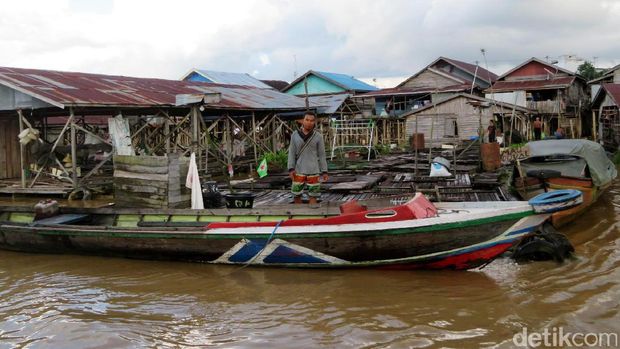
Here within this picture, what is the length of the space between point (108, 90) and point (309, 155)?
789cm

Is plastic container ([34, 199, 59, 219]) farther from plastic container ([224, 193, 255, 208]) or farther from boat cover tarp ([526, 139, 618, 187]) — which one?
boat cover tarp ([526, 139, 618, 187])

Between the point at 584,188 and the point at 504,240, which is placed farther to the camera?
the point at 584,188

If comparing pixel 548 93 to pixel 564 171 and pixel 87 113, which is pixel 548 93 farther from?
pixel 87 113

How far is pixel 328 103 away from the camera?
1021 inches

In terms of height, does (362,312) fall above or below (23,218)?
below

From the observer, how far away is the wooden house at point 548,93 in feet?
96.0

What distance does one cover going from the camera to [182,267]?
24.6 feet

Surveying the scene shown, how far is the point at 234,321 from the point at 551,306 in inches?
137

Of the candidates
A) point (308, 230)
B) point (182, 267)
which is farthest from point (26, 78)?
point (308, 230)

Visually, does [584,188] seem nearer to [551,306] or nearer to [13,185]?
[551,306]

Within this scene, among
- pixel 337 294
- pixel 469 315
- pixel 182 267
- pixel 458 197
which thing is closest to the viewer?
pixel 469 315

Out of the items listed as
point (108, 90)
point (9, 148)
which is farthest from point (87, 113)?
point (9, 148)

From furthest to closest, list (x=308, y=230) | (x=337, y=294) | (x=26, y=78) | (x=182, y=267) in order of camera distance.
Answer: (x=26, y=78) → (x=182, y=267) → (x=308, y=230) → (x=337, y=294)

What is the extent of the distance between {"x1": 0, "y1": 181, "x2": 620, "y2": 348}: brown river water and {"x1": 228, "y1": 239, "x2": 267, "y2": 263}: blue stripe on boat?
18cm
